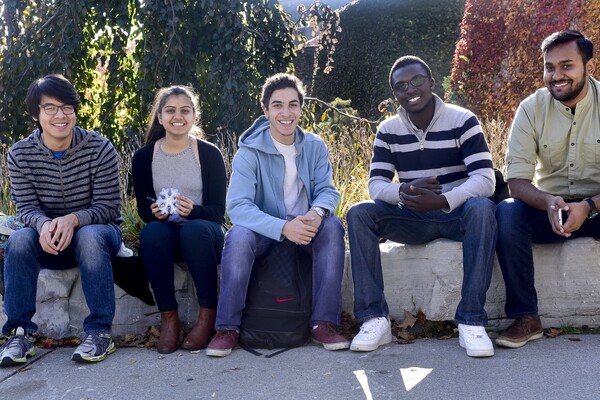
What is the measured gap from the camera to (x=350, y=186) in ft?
18.5

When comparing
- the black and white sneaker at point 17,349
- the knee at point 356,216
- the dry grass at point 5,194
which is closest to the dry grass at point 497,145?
the knee at point 356,216

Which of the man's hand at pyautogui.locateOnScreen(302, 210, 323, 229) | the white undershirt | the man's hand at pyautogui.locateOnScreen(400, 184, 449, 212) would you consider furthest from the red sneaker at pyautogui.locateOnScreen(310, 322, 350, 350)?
the man's hand at pyautogui.locateOnScreen(400, 184, 449, 212)

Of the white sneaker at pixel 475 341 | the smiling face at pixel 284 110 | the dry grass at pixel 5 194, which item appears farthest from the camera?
the dry grass at pixel 5 194

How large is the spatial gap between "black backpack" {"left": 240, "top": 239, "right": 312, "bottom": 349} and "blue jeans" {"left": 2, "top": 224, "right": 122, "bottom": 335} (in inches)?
28.9

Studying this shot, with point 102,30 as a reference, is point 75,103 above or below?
below

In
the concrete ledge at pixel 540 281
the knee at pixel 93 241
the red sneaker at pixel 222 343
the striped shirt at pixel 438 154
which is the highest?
the striped shirt at pixel 438 154

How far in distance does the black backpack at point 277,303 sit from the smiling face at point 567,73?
62.6 inches

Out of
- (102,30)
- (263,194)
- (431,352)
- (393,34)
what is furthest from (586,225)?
(393,34)

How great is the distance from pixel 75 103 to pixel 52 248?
33.1 inches

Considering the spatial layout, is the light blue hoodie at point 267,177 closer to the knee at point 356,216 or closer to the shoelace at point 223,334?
the knee at point 356,216

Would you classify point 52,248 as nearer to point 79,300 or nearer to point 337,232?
point 79,300

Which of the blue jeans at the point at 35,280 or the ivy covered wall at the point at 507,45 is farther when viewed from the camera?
the ivy covered wall at the point at 507,45

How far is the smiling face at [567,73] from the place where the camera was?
3783 millimetres

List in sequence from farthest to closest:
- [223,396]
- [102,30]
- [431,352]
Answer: [102,30], [431,352], [223,396]
